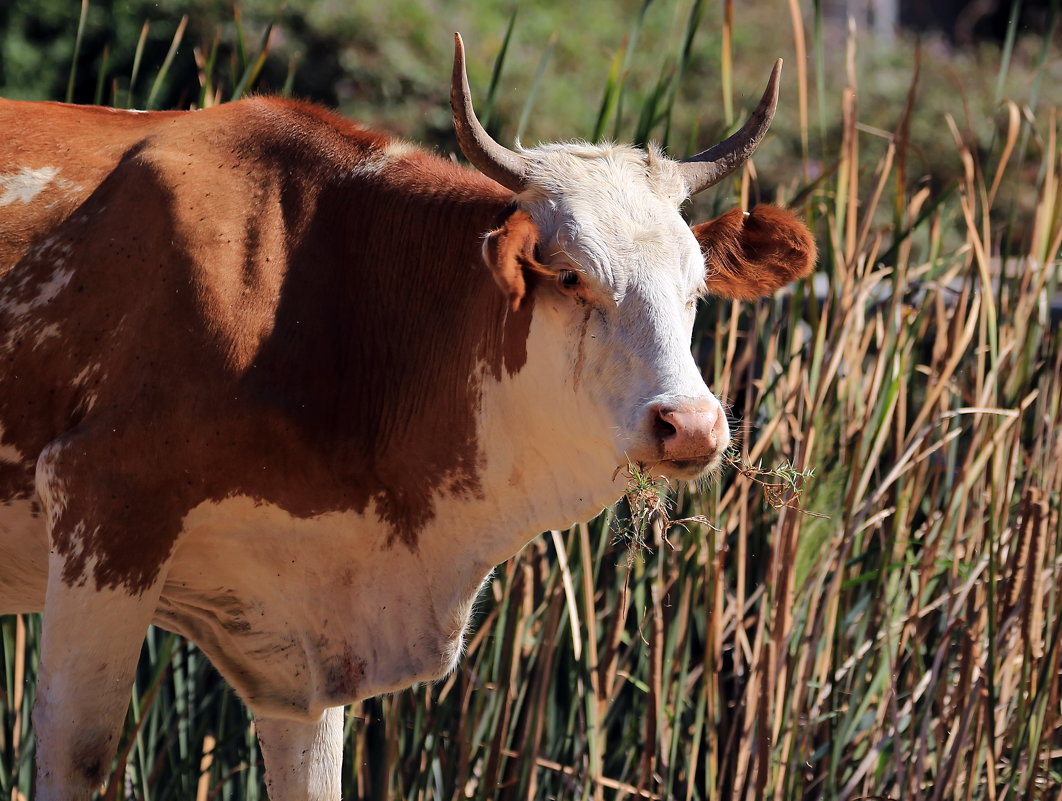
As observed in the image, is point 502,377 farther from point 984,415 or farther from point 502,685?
point 984,415

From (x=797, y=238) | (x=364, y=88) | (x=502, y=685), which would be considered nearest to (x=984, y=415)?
(x=797, y=238)

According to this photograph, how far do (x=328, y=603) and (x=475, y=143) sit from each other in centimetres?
111

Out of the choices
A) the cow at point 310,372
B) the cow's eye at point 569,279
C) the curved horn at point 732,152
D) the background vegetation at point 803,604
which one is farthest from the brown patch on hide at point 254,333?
the background vegetation at point 803,604

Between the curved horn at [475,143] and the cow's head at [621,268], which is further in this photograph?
the curved horn at [475,143]

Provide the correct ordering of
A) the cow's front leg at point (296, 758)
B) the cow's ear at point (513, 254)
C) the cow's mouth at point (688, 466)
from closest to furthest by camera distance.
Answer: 1. the cow's mouth at point (688, 466)
2. the cow's ear at point (513, 254)
3. the cow's front leg at point (296, 758)

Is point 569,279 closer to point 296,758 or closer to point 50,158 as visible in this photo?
point 50,158

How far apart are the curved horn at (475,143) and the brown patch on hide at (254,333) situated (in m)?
0.19

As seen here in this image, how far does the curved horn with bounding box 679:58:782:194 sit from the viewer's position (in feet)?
9.85

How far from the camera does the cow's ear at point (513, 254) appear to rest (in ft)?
8.82

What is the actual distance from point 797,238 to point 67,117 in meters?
1.71

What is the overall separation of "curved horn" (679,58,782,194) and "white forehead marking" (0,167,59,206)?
4.59 ft

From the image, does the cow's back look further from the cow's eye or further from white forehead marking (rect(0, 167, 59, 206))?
the cow's eye

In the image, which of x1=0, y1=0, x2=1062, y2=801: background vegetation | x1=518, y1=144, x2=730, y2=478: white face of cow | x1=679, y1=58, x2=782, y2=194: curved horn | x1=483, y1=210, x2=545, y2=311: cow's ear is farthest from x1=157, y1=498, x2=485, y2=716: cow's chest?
x1=679, y1=58, x2=782, y2=194: curved horn

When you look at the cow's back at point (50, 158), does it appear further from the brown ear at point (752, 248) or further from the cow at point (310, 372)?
the brown ear at point (752, 248)
